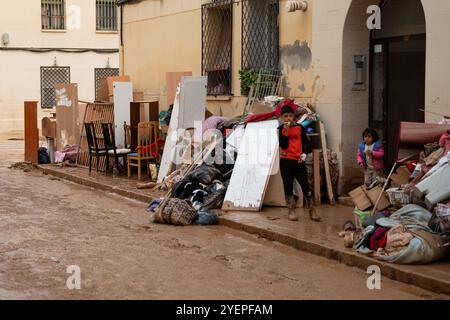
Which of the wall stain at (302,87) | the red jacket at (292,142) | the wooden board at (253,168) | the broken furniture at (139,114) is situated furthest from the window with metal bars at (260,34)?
the red jacket at (292,142)

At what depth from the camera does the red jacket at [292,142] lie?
35.3ft

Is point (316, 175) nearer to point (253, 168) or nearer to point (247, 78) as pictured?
point (253, 168)

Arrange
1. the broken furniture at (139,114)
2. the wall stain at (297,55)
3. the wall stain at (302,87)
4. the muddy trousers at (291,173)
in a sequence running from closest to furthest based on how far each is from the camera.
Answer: the muddy trousers at (291,173) < the wall stain at (297,55) < the wall stain at (302,87) < the broken furniture at (139,114)

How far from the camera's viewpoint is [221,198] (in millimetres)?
12117

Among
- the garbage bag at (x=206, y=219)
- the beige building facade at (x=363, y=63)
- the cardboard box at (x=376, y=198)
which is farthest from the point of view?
the garbage bag at (x=206, y=219)

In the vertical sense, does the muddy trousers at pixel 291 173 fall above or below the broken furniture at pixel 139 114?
below

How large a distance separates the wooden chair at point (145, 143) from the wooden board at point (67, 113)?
3302 millimetres

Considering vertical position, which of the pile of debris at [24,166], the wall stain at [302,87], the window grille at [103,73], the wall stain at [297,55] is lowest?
the pile of debris at [24,166]

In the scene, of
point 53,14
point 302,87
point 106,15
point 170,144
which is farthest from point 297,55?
point 106,15

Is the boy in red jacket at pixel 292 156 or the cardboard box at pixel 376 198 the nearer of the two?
the cardboard box at pixel 376 198

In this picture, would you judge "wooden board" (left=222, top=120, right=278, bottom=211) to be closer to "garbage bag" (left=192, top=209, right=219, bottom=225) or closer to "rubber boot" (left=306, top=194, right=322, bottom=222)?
"garbage bag" (left=192, top=209, right=219, bottom=225)

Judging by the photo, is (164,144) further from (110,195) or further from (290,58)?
(290,58)

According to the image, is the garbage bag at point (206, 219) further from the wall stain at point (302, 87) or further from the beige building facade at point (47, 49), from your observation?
the beige building facade at point (47, 49)
